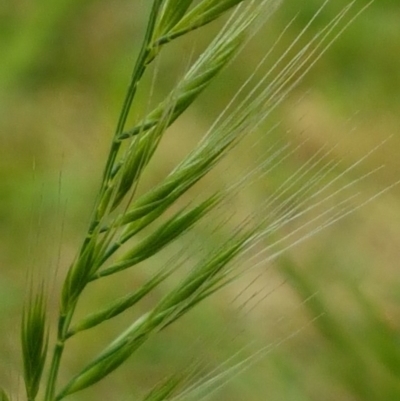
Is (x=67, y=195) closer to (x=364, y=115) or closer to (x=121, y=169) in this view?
(x=364, y=115)

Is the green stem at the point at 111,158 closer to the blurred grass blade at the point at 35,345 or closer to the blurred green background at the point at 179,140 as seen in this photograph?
the blurred grass blade at the point at 35,345

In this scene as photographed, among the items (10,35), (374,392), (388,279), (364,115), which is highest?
(10,35)

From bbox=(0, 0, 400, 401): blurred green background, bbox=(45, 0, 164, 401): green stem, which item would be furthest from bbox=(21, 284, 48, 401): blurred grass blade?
bbox=(0, 0, 400, 401): blurred green background

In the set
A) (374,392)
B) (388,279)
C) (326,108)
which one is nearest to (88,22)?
(326,108)

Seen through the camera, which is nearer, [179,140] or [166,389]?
[166,389]

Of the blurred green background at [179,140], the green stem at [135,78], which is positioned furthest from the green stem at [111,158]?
the blurred green background at [179,140]

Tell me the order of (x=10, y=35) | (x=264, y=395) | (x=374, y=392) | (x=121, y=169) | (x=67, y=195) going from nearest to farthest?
(x=121, y=169)
(x=374, y=392)
(x=264, y=395)
(x=67, y=195)
(x=10, y=35)

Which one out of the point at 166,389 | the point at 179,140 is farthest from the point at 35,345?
the point at 179,140

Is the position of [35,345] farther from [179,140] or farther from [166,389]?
[179,140]
